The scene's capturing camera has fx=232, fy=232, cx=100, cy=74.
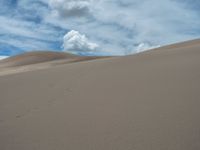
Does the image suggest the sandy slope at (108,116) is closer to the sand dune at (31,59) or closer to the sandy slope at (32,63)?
the sandy slope at (32,63)

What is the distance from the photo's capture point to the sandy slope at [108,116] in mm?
2113

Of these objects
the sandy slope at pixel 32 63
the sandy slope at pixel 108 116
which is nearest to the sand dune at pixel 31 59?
the sandy slope at pixel 32 63

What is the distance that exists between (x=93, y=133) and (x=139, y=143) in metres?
0.49

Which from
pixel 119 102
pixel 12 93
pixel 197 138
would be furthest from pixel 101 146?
pixel 12 93

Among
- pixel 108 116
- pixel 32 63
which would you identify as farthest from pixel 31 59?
pixel 108 116

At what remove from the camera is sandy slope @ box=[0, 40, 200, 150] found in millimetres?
2113

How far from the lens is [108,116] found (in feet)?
9.09

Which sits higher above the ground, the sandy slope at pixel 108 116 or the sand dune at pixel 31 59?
the sand dune at pixel 31 59

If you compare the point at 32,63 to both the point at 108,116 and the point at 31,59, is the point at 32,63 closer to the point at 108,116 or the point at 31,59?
the point at 31,59

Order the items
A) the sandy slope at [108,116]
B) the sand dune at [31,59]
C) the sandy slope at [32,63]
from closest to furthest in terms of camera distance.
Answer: the sandy slope at [108,116] → the sandy slope at [32,63] → the sand dune at [31,59]

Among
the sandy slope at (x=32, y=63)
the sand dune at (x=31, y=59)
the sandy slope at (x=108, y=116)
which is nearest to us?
the sandy slope at (x=108, y=116)

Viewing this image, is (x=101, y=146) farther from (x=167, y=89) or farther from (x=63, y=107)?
(x=167, y=89)

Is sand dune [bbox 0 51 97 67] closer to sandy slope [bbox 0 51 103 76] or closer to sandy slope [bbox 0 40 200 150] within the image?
sandy slope [bbox 0 51 103 76]

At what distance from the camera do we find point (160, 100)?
319 centimetres
